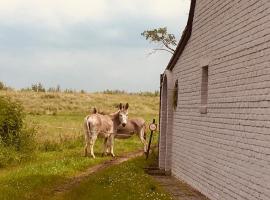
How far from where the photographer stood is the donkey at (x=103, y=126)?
2619 centimetres

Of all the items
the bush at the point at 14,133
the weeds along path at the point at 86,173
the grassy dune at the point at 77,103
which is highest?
the grassy dune at the point at 77,103

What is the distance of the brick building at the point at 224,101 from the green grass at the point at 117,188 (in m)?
1.36

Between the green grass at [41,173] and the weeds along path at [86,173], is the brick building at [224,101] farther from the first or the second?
the green grass at [41,173]

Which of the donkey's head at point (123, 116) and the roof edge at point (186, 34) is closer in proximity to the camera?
the roof edge at point (186, 34)

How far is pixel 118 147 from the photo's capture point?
30797 millimetres

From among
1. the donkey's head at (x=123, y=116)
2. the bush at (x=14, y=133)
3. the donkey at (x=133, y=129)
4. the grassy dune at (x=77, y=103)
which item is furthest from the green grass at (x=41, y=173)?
the grassy dune at (x=77, y=103)

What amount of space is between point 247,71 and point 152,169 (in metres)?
10.5

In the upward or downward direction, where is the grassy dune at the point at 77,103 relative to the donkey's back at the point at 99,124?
upward

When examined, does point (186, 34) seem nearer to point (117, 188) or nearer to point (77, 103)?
point (117, 188)

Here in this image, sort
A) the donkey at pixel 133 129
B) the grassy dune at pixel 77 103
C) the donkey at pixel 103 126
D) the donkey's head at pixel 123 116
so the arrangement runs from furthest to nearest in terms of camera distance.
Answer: the grassy dune at pixel 77 103
the donkey at pixel 133 129
the donkey's head at pixel 123 116
the donkey at pixel 103 126

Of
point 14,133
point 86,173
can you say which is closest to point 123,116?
point 14,133

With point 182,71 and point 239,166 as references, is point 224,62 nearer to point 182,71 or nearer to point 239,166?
point 239,166

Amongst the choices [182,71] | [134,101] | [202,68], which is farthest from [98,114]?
[134,101]

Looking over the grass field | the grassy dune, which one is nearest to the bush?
the grass field
